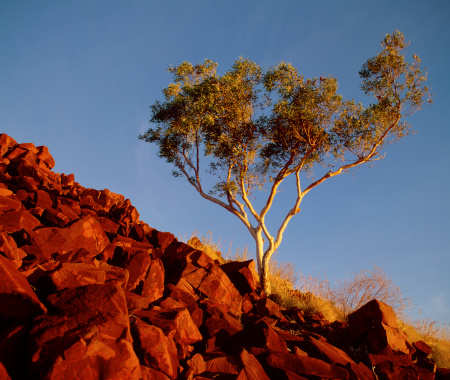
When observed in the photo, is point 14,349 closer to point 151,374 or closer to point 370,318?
point 151,374

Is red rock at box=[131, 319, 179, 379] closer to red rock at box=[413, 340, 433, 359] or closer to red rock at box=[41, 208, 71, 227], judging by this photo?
red rock at box=[41, 208, 71, 227]

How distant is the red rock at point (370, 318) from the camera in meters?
7.13

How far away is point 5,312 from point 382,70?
18579 mm

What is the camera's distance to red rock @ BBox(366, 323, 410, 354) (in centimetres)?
656

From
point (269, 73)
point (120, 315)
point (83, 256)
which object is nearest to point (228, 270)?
point (83, 256)

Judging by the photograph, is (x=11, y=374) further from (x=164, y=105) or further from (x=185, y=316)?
(x=164, y=105)

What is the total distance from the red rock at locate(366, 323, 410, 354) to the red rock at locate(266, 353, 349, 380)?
6.18 ft

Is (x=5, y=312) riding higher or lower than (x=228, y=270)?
lower

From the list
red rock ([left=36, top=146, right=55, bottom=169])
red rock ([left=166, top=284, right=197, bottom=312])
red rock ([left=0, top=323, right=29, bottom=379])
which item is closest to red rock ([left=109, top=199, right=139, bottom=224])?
red rock ([left=36, top=146, right=55, bottom=169])

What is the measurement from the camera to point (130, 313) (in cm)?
488

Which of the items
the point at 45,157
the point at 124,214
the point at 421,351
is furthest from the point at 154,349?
the point at 45,157

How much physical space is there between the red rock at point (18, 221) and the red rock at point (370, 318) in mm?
6572

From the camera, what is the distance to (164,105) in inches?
749

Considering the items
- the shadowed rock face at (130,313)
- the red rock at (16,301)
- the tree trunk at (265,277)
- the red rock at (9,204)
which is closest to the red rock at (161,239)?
the shadowed rock face at (130,313)
